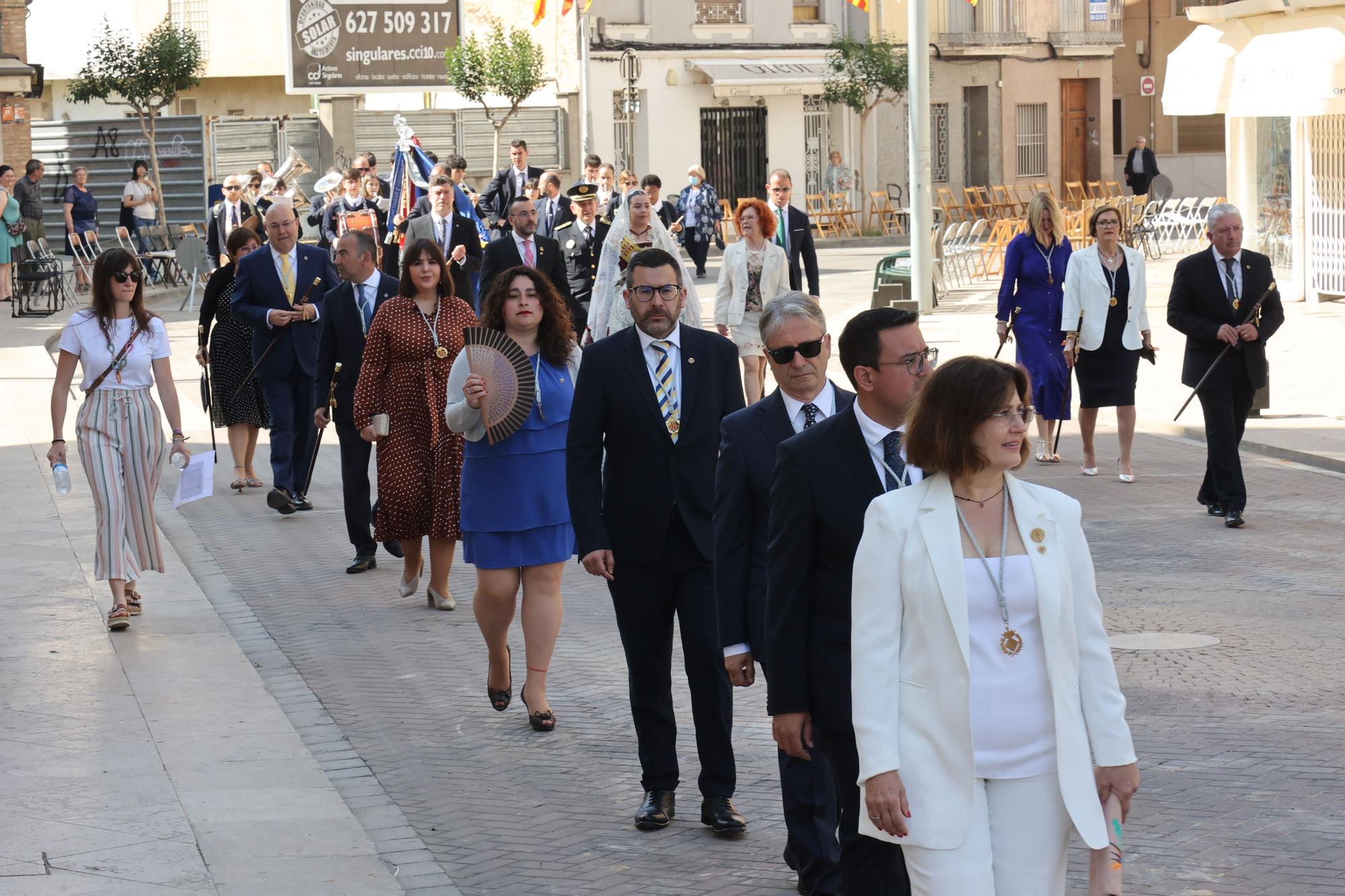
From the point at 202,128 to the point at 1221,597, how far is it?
31.8 meters

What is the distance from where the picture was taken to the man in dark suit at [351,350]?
10.2 m

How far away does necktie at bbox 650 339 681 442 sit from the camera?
236 inches

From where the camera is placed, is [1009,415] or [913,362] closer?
[1009,415]

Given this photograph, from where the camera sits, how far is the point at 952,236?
2989 cm

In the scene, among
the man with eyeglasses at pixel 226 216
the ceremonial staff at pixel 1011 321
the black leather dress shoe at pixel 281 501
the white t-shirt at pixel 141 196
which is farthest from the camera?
the white t-shirt at pixel 141 196

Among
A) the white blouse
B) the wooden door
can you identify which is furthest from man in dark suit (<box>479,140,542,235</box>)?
the wooden door

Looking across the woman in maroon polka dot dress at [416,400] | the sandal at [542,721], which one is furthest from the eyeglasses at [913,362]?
the woman in maroon polka dot dress at [416,400]

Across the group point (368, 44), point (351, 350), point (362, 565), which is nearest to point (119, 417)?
point (351, 350)

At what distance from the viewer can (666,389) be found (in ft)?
19.8

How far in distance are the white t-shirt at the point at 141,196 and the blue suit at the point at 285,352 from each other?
22.0m

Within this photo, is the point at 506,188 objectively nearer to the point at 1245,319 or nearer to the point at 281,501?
the point at 281,501

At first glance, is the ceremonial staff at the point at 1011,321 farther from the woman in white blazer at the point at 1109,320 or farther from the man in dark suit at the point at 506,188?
the man in dark suit at the point at 506,188

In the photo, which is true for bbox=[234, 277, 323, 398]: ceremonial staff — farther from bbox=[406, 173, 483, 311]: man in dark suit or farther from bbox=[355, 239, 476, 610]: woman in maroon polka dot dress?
bbox=[355, 239, 476, 610]: woman in maroon polka dot dress

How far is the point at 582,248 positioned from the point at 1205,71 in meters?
12.7
